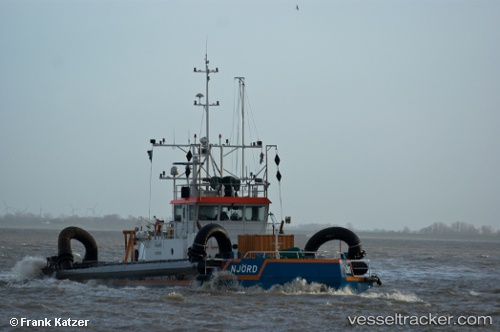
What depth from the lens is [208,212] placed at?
107 feet

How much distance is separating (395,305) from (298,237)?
19.1ft

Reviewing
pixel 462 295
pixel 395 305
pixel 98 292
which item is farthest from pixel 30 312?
pixel 462 295

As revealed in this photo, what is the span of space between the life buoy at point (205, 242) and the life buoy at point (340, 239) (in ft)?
8.95

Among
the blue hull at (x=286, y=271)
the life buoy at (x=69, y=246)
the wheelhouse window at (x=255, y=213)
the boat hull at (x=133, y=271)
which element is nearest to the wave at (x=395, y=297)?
the blue hull at (x=286, y=271)

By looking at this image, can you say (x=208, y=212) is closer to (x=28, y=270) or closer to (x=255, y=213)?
(x=255, y=213)

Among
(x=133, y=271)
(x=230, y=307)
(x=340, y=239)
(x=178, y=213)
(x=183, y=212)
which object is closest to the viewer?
(x=230, y=307)

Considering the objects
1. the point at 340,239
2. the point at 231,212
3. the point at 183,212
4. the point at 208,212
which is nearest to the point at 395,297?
the point at 340,239

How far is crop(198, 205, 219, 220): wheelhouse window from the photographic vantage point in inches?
1286

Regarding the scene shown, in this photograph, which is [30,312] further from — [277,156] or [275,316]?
[277,156]

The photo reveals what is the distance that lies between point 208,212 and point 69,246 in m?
7.22

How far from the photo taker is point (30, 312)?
25.9 metres

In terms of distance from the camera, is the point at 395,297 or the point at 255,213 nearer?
the point at 395,297

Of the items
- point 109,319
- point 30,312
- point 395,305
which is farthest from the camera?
point 395,305

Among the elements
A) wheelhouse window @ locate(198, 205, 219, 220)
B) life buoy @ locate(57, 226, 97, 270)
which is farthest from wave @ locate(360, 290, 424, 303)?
life buoy @ locate(57, 226, 97, 270)
